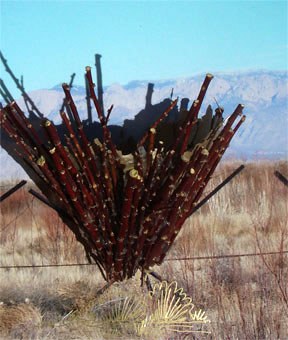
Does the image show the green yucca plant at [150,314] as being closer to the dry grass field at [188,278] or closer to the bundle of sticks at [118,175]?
the dry grass field at [188,278]

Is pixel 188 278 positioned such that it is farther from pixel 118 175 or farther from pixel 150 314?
pixel 118 175

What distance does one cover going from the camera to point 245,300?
2678 mm

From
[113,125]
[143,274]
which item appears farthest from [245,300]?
[113,125]

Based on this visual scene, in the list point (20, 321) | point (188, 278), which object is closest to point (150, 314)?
point (20, 321)

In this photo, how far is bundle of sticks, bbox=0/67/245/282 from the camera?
1734mm

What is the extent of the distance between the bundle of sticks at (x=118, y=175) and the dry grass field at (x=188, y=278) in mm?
334

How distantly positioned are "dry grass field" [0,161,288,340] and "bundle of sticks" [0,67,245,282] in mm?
334

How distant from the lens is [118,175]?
5.93ft

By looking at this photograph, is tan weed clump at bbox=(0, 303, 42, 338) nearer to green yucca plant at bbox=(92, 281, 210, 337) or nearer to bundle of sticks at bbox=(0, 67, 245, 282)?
green yucca plant at bbox=(92, 281, 210, 337)

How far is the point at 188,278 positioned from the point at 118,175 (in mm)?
1376

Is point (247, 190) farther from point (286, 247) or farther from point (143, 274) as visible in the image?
point (143, 274)

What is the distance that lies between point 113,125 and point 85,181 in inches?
12.9

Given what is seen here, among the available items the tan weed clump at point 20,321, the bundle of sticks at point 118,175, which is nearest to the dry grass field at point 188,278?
the tan weed clump at point 20,321

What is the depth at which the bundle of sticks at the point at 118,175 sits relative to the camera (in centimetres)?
173
